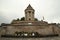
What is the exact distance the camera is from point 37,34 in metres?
30.3

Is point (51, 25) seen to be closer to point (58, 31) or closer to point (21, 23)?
point (58, 31)

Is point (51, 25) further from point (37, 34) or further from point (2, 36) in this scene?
point (2, 36)

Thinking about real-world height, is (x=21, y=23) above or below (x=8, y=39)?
above

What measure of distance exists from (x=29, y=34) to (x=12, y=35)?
9.77 ft

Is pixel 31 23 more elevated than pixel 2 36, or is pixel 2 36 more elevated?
pixel 31 23

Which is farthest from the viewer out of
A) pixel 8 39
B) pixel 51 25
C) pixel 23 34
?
pixel 51 25

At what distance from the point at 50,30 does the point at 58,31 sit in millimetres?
1444

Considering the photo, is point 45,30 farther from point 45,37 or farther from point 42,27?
point 45,37

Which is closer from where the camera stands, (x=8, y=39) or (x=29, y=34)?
(x=8, y=39)

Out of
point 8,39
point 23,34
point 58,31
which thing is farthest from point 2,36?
point 58,31

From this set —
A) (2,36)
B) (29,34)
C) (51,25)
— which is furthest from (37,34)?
(2,36)

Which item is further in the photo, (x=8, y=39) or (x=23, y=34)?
(x=23, y=34)

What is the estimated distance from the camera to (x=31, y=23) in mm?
33125

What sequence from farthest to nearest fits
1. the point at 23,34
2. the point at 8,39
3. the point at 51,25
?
the point at 51,25
the point at 23,34
the point at 8,39
